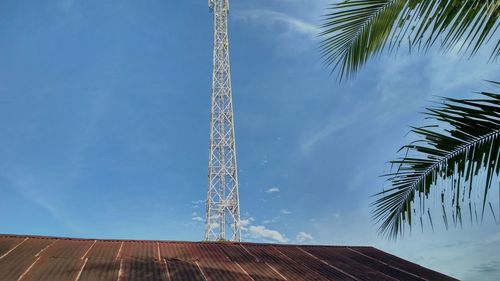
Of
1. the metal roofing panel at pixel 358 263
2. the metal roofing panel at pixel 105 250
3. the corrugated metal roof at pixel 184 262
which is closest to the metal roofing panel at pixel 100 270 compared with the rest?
the corrugated metal roof at pixel 184 262

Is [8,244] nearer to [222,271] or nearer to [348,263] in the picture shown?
[222,271]

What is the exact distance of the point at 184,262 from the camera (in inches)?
417

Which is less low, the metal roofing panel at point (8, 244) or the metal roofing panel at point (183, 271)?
the metal roofing panel at point (8, 244)

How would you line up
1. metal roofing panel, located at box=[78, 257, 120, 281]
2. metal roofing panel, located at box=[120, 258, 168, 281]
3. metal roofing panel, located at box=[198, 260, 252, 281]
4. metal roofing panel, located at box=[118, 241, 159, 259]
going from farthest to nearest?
metal roofing panel, located at box=[118, 241, 159, 259], metal roofing panel, located at box=[198, 260, 252, 281], metal roofing panel, located at box=[120, 258, 168, 281], metal roofing panel, located at box=[78, 257, 120, 281]

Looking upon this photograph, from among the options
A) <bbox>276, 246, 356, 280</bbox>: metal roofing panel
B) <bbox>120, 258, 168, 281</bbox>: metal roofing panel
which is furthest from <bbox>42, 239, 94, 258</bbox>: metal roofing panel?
<bbox>276, 246, 356, 280</bbox>: metal roofing panel

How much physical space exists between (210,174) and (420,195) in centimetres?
1693

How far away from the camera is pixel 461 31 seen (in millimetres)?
5023

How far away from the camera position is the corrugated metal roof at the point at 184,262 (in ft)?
30.3

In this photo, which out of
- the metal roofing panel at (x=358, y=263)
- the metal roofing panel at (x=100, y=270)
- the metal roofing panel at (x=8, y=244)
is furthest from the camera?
the metal roofing panel at (x=358, y=263)

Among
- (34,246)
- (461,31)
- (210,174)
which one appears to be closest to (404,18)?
(461,31)

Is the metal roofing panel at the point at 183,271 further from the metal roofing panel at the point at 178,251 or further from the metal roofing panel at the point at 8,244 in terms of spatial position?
the metal roofing panel at the point at 8,244

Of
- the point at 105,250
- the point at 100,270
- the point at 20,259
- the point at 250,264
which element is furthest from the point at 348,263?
the point at 20,259

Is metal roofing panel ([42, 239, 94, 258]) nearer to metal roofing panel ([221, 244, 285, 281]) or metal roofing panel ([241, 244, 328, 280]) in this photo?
metal roofing panel ([221, 244, 285, 281])

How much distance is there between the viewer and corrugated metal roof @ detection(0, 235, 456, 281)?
9234 mm
